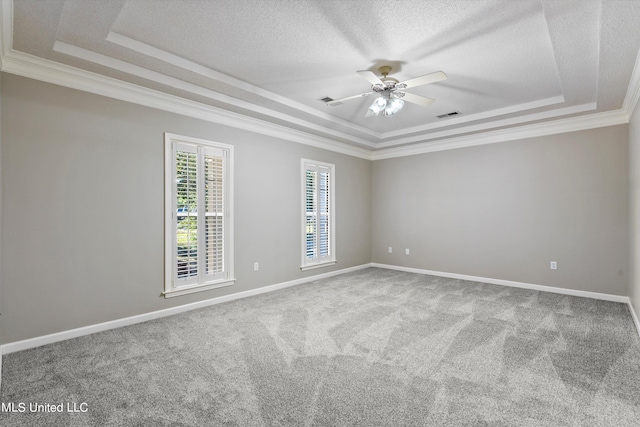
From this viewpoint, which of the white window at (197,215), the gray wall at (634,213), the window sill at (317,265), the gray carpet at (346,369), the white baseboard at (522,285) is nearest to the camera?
the gray carpet at (346,369)

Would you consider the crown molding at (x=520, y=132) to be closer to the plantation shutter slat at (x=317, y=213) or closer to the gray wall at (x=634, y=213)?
the gray wall at (x=634, y=213)

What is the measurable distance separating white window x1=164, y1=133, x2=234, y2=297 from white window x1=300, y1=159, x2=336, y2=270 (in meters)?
1.50

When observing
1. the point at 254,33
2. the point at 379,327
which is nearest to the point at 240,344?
the point at 379,327

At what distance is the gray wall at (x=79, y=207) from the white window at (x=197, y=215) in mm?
114

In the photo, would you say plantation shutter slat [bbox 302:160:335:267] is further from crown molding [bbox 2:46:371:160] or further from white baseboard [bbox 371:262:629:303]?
white baseboard [bbox 371:262:629:303]

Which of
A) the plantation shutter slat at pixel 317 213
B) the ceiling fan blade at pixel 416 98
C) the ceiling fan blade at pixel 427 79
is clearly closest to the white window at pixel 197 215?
the plantation shutter slat at pixel 317 213

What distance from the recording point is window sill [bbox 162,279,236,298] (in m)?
3.82

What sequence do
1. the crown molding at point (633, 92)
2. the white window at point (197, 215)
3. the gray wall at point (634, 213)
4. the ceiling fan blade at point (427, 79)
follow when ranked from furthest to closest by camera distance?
the white window at point (197, 215) < the gray wall at point (634, 213) < the crown molding at point (633, 92) < the ceiling fan blade at point (427, 79)

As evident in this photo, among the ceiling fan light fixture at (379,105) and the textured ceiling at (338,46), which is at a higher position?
the textured ceiling at (338,46)

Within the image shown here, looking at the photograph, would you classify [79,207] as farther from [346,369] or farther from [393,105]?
[393,105]

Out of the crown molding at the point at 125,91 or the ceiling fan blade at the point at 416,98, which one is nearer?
the crown molding at the point at 125,91

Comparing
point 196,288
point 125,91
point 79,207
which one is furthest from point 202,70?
point 196,288

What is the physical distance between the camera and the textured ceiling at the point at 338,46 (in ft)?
7.64

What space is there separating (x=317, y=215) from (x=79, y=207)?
355 cm
